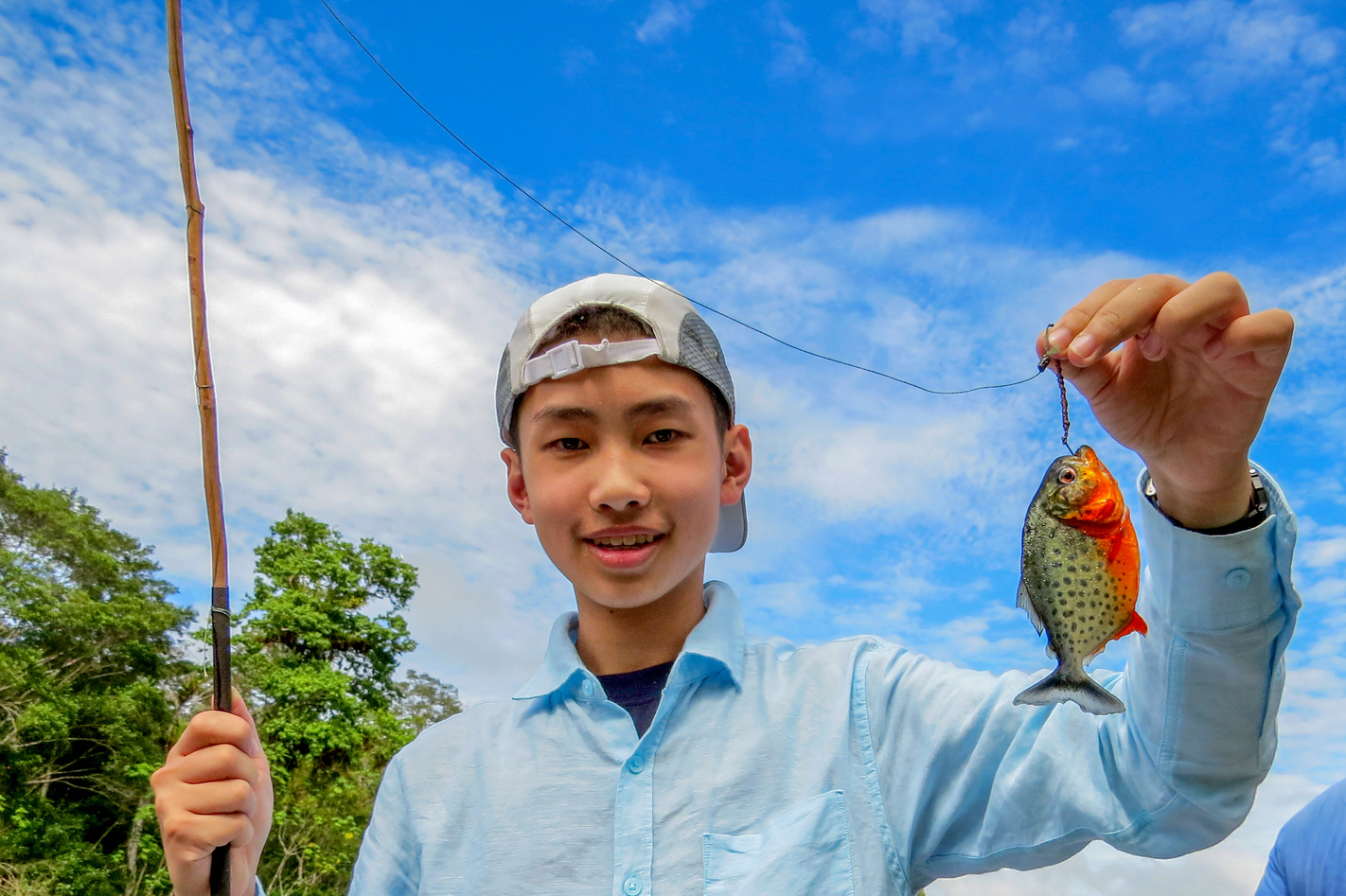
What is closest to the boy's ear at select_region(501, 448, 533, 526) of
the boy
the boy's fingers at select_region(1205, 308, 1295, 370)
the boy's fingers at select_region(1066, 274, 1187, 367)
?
the boy

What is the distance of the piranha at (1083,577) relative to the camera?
1551 millimetres

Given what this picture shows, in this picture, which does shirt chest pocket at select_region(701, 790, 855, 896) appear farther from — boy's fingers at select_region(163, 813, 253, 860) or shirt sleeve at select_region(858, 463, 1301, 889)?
boy's fingers at select_region(163, 813, 253, 860)

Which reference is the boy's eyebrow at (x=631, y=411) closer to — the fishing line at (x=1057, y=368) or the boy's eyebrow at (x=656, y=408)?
the boy's eyebrow at (x=656, y=408)

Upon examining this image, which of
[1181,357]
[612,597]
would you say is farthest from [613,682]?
[1181,357]

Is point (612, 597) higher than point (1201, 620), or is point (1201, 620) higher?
point (612, 597)

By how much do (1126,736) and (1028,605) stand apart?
0.33 m

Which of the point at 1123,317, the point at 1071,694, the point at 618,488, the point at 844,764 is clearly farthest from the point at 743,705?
the point at 1123,317

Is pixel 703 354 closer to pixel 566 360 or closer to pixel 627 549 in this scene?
pixel 566 360

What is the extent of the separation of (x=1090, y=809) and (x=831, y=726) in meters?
0.52

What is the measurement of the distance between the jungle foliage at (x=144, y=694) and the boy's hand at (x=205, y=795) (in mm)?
21533

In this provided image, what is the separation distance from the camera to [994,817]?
1.89 metres

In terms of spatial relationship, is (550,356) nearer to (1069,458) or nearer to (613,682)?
(613,682)

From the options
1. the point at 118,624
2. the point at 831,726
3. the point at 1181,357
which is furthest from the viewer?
the point at 118,624

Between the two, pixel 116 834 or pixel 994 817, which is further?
pixel 116 834
